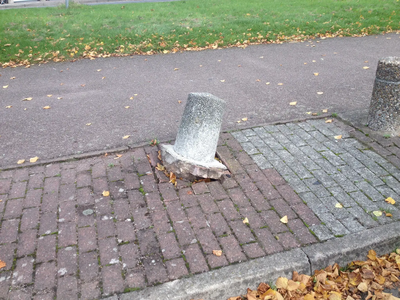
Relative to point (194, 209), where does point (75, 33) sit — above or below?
above

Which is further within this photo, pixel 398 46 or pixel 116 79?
pixel 398 46

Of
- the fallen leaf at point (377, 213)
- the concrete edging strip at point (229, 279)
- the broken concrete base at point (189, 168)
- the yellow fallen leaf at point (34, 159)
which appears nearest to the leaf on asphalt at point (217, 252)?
the concrete edging strip at point (229, 279)

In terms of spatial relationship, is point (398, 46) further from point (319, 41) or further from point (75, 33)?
point (75, 33)

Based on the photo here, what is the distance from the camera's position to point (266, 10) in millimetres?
12578

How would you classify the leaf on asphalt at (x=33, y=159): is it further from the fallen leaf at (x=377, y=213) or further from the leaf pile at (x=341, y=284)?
the fallen leaf at (x=377, y=213)

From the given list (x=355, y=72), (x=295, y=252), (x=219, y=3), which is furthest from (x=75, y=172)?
(x=219, y=3)

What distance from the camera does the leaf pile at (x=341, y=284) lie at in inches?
113

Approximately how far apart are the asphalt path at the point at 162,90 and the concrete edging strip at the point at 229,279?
8.22 ft

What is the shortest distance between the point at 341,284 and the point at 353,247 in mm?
368

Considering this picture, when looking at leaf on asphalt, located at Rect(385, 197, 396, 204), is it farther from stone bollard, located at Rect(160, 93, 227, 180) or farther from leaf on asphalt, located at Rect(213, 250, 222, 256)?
leaf on asphalt, located at Rect(213, 250, 222, 256)

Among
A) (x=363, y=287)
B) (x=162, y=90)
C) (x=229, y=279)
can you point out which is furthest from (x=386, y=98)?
(x=162, y=90)

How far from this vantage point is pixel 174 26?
10594mm

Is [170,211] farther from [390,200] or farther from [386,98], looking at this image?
[386,98]

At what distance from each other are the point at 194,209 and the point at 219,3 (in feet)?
41.2
